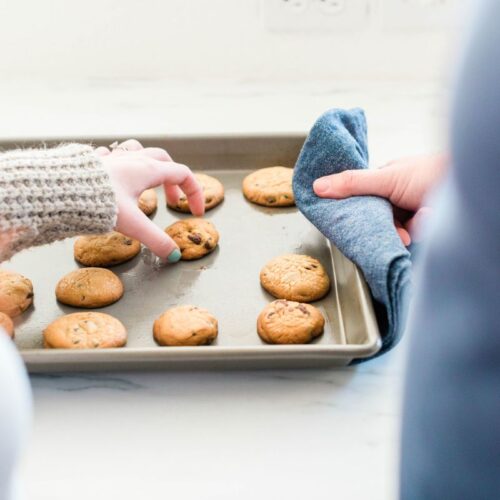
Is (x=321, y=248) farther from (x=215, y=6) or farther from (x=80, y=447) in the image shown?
(x=215, y=6)

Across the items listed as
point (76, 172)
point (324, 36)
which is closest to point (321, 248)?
point (76, 172)

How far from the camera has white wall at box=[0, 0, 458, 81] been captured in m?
1.22

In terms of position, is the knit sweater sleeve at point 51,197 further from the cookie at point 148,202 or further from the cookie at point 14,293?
the cookie at point 148,202

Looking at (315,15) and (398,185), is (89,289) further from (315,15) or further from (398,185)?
(315,15)

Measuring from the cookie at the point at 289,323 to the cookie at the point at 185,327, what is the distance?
2.1 inches

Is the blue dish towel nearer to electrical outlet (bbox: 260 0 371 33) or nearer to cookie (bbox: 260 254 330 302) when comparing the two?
cookie (bbox: 260 254 330 302)

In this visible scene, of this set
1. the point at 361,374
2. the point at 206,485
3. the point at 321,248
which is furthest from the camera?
the point at 321,248

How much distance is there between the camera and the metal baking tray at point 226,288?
2.21 ft

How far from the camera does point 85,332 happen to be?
2.43 ft

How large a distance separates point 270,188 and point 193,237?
0.47 ft

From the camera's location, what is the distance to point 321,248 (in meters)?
0.91

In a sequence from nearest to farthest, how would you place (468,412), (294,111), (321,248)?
1. (468,412)
2. (321,248)
3. (294,111)

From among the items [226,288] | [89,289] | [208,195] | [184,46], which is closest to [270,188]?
[208,195]

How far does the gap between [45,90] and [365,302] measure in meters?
0.79
